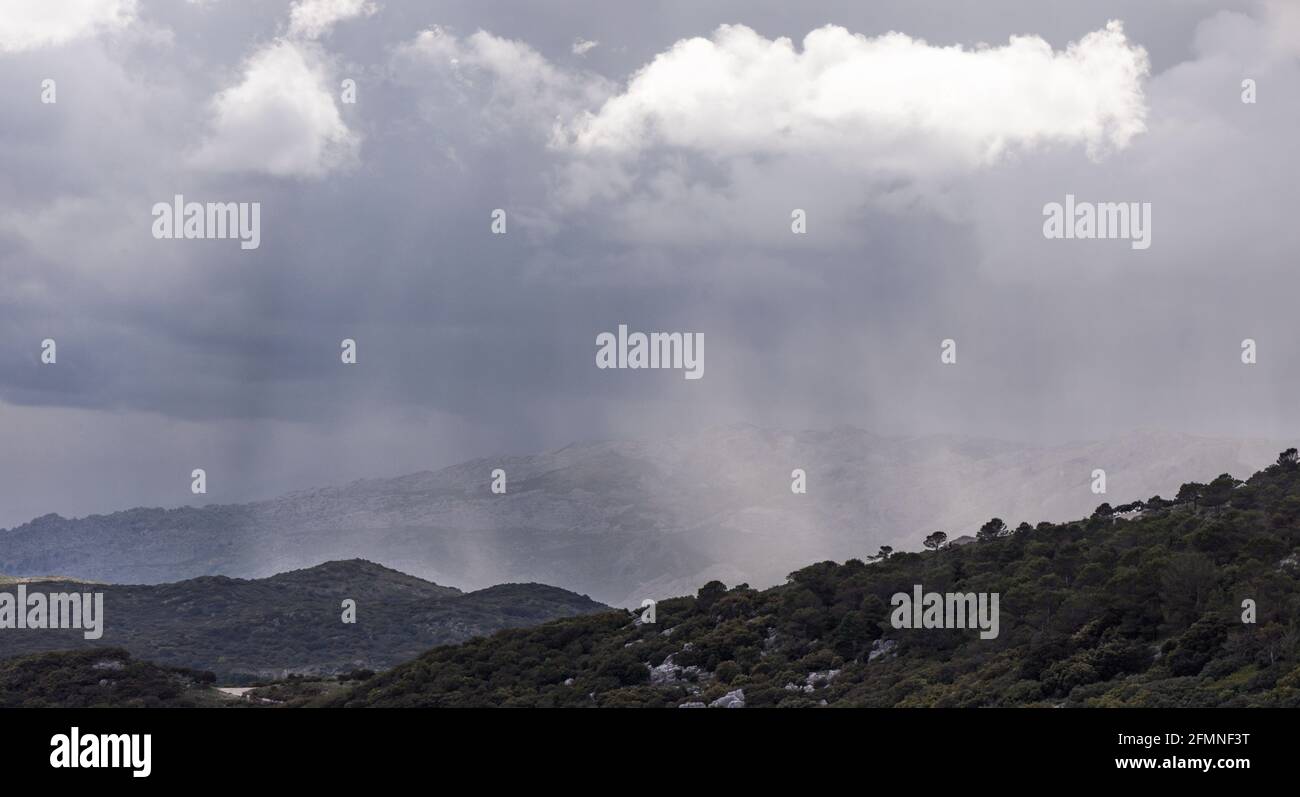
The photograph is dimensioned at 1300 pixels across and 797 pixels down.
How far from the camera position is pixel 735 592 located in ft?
267

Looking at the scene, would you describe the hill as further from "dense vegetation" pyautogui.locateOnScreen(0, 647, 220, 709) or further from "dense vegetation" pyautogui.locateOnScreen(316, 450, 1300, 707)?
"dense vegetation" pyautogui.locateOnScreen(316, 450, 1300, 707)

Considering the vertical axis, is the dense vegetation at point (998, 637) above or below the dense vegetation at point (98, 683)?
above

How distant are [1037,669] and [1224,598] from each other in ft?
30.0

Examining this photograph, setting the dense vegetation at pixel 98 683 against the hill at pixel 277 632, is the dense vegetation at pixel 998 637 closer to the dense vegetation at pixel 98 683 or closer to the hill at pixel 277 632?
the dense vegetation at pixel 98 683

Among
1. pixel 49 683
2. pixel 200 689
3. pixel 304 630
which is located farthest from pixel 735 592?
pixel 304 630

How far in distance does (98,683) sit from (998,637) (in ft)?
195

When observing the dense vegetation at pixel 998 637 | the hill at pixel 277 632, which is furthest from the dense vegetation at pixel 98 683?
the hill at pixel 277 632

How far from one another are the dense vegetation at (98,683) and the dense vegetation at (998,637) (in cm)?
1007

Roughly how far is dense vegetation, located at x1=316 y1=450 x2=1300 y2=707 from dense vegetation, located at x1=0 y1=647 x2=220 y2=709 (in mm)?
10072

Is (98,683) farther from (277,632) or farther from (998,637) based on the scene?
(277,632)

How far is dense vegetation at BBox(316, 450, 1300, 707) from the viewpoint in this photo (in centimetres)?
4828

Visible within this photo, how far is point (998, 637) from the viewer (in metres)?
60.4

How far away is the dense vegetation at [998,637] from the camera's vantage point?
4828cm

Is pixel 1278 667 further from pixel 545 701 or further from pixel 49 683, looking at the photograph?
pixel 49 683
